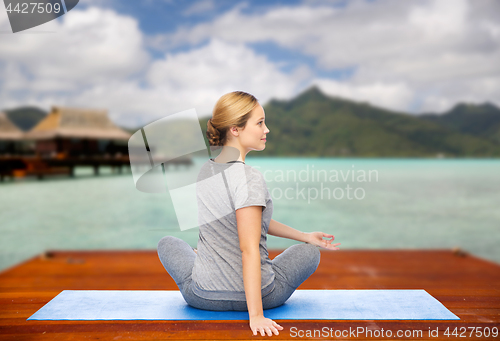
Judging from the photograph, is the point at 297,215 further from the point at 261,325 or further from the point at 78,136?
the point at 78,136

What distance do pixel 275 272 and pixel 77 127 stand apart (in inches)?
1298

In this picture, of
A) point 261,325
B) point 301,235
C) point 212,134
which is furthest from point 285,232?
point 212,134

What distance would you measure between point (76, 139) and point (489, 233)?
2808 centimetres

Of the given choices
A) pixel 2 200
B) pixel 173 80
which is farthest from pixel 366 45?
pixel 2 200

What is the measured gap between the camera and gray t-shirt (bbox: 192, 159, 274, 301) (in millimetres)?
1202

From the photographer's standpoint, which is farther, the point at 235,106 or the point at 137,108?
the point at 137,108

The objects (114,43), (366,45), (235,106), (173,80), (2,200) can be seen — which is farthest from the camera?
(366,45)

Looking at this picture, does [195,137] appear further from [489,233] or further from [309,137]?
[309,137]

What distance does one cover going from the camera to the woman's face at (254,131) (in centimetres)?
129

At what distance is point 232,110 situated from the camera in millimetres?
1271

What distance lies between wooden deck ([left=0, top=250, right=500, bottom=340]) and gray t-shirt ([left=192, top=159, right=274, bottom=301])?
14 centimetres

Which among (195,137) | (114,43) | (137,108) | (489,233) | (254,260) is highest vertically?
(114,43)

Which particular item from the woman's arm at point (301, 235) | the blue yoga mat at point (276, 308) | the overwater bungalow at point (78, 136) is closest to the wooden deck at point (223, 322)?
the blue yoga mat at point (276, 308)

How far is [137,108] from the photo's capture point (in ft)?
167
